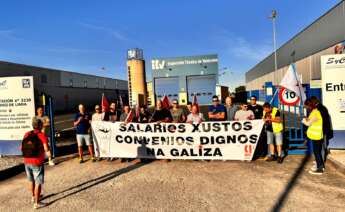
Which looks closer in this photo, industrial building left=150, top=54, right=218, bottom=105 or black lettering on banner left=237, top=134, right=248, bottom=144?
black lettering on banner left=237, top=134, right=248, bottom=144

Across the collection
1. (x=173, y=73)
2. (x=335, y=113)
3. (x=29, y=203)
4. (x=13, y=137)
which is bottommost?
(x=29, y=203)

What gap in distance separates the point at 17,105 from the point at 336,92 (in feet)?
33.6

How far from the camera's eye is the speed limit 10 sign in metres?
8.17

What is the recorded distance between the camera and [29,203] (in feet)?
17.4

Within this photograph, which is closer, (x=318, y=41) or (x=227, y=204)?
(x=227, y=204)

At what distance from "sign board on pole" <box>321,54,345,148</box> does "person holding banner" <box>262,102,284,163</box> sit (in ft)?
6.17

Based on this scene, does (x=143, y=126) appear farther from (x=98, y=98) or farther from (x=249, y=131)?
(x=98, y=98)

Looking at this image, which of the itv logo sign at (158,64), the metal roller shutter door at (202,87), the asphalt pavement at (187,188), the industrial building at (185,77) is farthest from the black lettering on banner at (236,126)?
the itv logo sign at (158,64)

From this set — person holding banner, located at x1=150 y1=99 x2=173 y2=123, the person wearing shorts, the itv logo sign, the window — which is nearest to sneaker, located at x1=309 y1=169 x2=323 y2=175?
person holding banner, located at x1=150 y1=99 x2=173 y2=123

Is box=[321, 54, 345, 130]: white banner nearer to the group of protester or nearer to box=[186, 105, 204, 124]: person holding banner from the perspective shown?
the group of protester

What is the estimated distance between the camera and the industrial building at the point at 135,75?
141ft

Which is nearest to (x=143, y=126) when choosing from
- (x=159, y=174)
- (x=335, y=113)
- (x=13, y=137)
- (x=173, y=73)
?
(x=159, y=174)

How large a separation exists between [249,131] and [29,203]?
5.62 meters

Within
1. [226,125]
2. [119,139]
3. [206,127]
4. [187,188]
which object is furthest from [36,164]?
[226,125]
